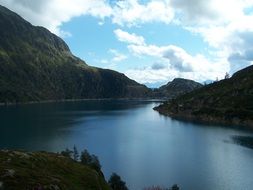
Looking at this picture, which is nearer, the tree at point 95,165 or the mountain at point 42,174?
the mountain at point 42,174

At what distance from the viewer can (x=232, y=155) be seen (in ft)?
567

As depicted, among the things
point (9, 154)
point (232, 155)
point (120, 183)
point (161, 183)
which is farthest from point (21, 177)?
point (232, 155)

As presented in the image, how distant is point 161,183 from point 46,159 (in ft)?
161

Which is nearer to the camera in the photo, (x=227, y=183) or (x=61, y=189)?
(x=61, y=189)

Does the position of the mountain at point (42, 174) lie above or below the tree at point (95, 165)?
above

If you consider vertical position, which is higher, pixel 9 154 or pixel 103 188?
pixel 9 154

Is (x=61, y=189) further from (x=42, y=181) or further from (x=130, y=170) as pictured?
(x=130, y=170)

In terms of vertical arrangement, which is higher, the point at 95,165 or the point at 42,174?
the point at 42,174

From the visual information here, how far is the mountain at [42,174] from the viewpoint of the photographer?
60.4 meters

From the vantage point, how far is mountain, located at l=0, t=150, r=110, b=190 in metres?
60.4

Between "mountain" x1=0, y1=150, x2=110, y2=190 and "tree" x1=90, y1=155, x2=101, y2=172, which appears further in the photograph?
"tree" x1=90, y1=155, x2=101, y2=172

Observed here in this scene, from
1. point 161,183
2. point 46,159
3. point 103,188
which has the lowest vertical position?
point 161,183

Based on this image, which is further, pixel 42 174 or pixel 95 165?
pixel 95 165

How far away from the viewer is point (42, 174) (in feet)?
228
